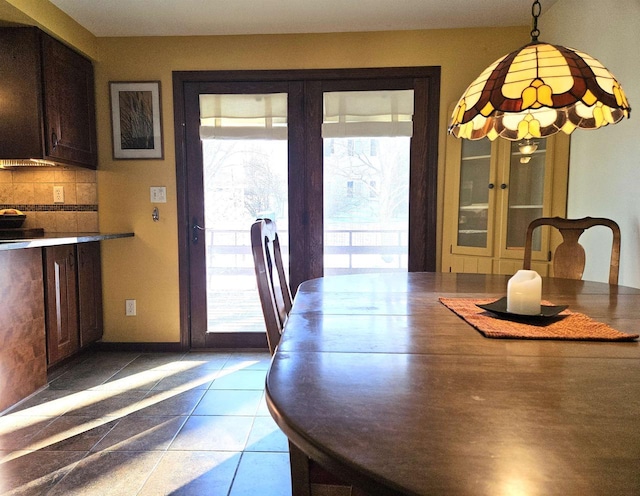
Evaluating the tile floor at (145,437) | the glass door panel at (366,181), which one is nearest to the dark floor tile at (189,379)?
the tile floor at (145,437)

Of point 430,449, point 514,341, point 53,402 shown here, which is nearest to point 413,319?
point 514,341

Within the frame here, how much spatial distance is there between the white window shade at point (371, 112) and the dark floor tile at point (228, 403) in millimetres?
1765

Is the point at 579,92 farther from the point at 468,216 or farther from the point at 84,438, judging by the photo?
the point at 84,438

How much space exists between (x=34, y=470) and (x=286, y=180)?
2.09 m

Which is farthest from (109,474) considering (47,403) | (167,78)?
(167,78)

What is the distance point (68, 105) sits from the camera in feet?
8.61

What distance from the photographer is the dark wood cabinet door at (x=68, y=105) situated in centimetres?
244

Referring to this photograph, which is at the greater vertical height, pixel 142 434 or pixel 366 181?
pixel 366 181

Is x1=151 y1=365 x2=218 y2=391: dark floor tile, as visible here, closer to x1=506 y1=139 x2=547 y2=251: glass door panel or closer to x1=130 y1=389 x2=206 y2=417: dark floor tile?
x1=130 y1=389 x2=206 y2=417: dark floor tile

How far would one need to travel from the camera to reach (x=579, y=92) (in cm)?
106

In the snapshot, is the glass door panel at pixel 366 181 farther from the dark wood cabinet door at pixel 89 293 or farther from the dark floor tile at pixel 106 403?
the dark wood cabinet door at pixel 89 293

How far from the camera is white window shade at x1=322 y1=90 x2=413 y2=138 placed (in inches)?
112

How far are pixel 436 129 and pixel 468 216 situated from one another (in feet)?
A: 2.09

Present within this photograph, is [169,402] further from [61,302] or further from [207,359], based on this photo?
[61,302]
